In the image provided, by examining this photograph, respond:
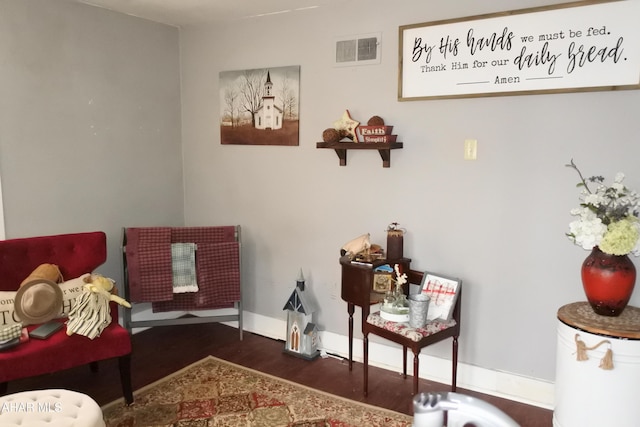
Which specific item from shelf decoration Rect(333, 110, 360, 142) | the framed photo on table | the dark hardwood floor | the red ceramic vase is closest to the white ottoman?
the dark hardwood floor

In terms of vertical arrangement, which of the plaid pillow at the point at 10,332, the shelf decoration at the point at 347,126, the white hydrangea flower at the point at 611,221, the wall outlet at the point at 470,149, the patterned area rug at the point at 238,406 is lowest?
the patterned area rug at the point at 238,406

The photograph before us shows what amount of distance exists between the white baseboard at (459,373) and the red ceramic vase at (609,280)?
68cm

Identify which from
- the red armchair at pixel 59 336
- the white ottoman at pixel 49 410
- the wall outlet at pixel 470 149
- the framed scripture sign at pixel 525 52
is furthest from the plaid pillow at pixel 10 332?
the wall outlet at pixel 470 149

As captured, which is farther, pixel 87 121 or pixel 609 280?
pixel 87 121

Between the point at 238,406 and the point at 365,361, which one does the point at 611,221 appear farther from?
the point at 238,406

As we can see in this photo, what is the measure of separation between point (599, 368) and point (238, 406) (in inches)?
68.3

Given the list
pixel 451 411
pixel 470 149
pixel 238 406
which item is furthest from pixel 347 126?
pixel 451 411

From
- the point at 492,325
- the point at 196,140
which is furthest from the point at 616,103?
the point at 196,140

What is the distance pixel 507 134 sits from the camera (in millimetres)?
2598

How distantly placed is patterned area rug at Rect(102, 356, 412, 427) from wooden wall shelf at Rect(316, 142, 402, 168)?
137cm

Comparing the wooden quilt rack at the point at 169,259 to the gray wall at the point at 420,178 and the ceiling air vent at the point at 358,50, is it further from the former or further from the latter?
the ceiling air vent at the point at 358,50

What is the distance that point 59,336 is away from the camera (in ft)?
8.01

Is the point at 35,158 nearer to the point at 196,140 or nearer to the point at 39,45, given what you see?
the point at 39,45

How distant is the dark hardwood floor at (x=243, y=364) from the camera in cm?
274
